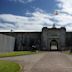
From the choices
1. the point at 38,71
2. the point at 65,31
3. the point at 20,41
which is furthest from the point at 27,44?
the point at 38,71

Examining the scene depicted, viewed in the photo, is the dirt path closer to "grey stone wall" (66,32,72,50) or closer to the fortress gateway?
the fortress gateway

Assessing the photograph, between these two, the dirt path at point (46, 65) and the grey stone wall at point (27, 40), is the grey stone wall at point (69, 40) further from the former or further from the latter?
the dirt path at point (46, 65)

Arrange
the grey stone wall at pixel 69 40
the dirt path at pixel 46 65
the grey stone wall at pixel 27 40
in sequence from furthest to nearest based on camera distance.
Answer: the grey stone wall at pixel 27 40, the grey stone wall at pixel 69 40, the dirt path at pixel 46 65

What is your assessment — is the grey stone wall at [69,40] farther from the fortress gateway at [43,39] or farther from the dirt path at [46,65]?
the dirt path at [46,65]

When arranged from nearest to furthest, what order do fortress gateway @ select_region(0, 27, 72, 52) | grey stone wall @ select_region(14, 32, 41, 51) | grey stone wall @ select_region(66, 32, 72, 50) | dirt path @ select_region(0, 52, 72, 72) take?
dirt path @ select_region(0, 52, 72, 72) < grey stone wall @ select_region(66, 32, 72, 50) < fortress gateway @ select_region(0, 27, 72, 52) < grey stone wall @ select_region(14, 32, 41, 51)

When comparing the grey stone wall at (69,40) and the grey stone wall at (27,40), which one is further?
the grey stone wall at (27,40)

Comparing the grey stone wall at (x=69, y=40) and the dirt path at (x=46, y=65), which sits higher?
the grey stone wall at (x=69, y=40)

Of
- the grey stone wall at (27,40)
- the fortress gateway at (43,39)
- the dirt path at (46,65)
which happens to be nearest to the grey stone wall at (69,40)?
the fortress gateway at (43,39)

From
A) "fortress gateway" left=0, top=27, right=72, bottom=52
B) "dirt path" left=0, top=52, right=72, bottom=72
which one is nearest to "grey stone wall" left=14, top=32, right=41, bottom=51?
"fortress gateway" left=0, top=27, right=72, bottom=52

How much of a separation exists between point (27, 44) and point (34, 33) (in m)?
5.08

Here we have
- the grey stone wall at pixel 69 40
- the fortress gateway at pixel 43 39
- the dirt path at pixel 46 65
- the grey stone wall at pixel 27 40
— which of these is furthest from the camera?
the grey stone wall at pixel 27 40

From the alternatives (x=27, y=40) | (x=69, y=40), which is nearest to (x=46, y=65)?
(x=69, y=40)

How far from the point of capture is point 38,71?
14.4 metres

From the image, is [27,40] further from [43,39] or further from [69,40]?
[69,40]
